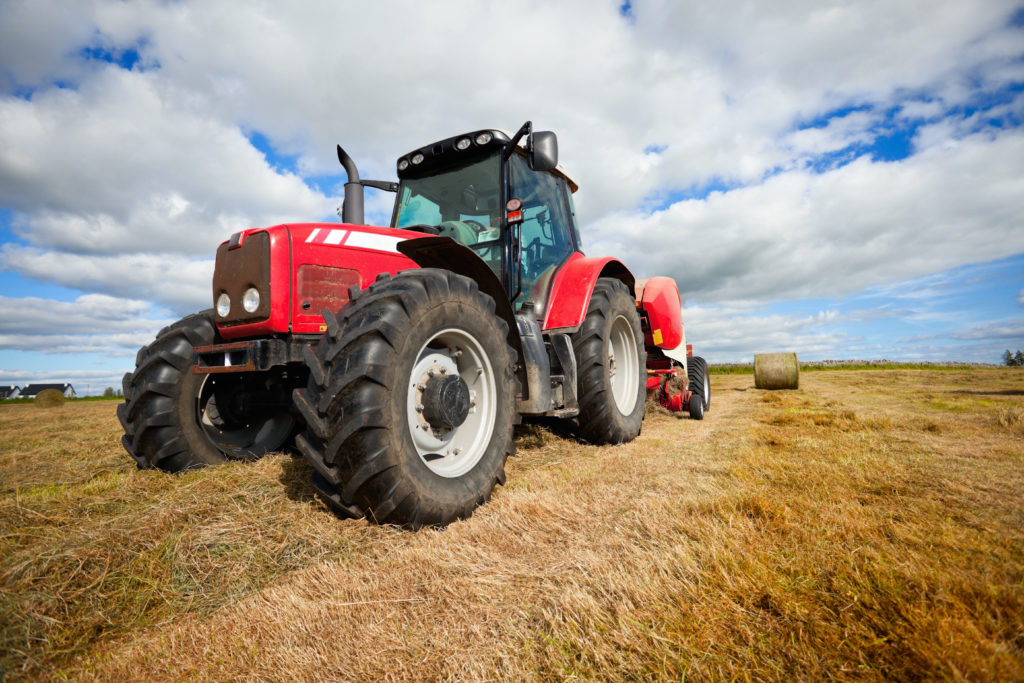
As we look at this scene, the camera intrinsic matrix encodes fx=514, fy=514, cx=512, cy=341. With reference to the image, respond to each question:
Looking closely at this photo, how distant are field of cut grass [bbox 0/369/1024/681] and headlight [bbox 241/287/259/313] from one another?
34.0 inches

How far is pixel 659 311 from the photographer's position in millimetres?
5953

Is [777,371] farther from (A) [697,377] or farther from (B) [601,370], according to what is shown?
(B) [601,370]

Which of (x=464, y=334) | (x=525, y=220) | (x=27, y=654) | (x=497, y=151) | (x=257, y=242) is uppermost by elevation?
(x=497, y=151)

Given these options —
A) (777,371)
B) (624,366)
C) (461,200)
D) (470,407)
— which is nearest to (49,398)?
(461,200)

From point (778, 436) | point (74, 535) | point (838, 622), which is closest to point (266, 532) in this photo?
point (74, 535)

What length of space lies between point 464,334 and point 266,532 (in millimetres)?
1216

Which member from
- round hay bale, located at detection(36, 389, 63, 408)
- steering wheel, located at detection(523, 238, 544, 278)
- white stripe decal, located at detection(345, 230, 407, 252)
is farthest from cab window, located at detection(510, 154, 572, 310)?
round hay bale, located at detection(36, 389, 63, 408)

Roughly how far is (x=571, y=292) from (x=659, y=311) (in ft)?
7.45

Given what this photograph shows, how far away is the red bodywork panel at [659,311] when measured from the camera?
5922mm

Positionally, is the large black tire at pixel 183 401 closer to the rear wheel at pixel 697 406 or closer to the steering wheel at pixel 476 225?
the steering wheel at pixel 476 225

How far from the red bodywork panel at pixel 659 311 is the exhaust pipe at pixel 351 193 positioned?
3.48 meters

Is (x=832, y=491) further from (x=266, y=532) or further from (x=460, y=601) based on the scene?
(x=266, y=532)

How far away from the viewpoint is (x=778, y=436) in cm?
386

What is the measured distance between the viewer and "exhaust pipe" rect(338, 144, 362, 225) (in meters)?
3.57
